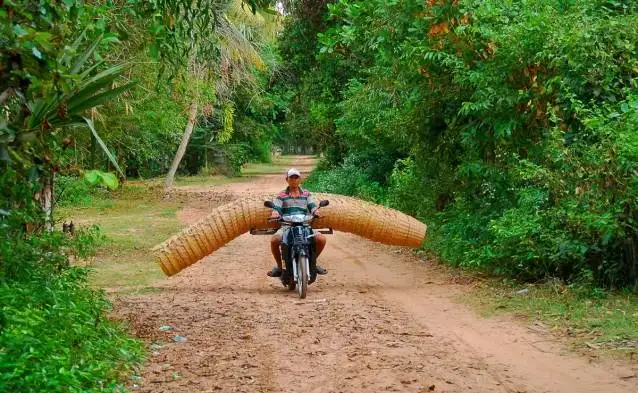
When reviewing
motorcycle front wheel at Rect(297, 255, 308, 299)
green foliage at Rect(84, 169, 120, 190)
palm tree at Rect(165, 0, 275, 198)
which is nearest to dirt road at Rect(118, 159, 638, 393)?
motorcycle front wheel at Rect(297, 255, 308, 299)

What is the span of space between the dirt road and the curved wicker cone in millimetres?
519

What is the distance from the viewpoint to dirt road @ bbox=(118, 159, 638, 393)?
20.3 ft

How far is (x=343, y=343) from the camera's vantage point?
7.45 meters

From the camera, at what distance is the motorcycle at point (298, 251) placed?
995 centimetres

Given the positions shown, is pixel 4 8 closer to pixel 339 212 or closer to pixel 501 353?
pixel 501 353

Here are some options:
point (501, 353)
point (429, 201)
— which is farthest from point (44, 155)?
point (429, 201)

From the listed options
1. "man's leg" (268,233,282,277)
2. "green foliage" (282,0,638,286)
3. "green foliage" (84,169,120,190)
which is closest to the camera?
"green foliage" (84,169,120,190)

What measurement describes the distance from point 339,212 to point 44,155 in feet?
19.5

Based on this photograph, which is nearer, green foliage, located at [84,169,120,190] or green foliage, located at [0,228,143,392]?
green foliage, located at [84,169,120,190]

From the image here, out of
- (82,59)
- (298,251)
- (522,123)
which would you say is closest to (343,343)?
(298,251)

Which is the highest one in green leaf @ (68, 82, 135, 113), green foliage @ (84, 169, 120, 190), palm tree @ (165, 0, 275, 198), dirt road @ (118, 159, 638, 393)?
palm tree @ (165, 0, 275, 198)

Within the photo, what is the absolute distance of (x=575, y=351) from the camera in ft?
23.4

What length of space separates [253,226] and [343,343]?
3.86m

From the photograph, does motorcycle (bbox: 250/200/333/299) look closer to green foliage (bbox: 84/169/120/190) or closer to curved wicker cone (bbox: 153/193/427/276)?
curved wicker cone (bbox: 153/193/427/276)
